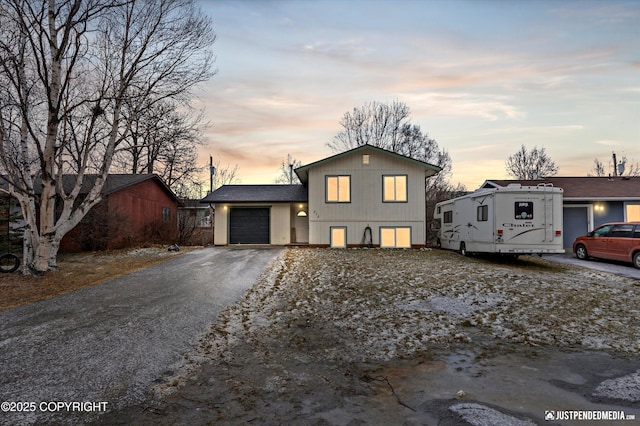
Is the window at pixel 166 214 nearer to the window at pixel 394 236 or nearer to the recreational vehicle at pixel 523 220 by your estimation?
the window at pixel 394 236

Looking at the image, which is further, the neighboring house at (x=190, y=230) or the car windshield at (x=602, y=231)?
the neighboring house at (x=190, y=230)

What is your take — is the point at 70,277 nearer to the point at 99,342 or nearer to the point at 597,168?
the point at 99,342

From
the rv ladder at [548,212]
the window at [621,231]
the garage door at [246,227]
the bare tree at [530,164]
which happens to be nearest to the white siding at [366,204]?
the garage door at [246,227]

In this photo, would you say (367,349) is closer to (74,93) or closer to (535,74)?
(74,93)

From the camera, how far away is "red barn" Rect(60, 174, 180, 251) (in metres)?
18.0

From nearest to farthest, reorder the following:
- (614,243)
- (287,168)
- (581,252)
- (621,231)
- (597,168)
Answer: (621,231) → (614,243) → (581,252) → (597,168) → (287,168)

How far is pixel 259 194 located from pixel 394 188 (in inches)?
316

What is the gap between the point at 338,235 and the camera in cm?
1783

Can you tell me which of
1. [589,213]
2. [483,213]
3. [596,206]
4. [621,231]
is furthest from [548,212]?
[596,206]

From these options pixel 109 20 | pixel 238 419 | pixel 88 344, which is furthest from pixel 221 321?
pixel 109 20

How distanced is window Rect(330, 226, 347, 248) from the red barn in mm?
10935

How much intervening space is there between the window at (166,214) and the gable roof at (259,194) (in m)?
5.68

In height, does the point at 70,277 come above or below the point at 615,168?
below

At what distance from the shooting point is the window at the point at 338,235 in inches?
700
